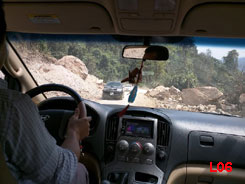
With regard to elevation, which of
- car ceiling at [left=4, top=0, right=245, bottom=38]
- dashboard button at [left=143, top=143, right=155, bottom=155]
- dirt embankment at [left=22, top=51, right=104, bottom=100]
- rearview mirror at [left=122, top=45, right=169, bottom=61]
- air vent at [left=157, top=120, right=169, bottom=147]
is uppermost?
car ceiling at [left=4, top=0, right=245, bottom=38]

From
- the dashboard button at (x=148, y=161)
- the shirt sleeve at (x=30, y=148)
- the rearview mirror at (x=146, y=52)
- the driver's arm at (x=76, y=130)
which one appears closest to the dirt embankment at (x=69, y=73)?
the rearview mirror at (x=146, y=52)

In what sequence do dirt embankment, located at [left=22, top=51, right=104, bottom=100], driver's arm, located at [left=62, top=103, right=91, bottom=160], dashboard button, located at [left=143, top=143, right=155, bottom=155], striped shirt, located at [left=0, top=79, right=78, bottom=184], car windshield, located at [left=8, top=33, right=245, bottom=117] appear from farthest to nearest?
1. dirt embankment, located at [left=22, top=51, right=104, bottom=100]
2. car windshield, located at [left=8, top=33, right=245, bottom=117]
3. dashboard button, located at [left=143, top=143, right=155, bottom=155]
4. driver's arm, located at [left=62, top=103, right=91, bottom=160]
5. striped shirt, located at [left=0, top=79, right=78, bottom=184]

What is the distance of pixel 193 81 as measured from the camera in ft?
11.9

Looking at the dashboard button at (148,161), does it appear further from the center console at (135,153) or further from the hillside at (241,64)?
the hillside at (241,64)

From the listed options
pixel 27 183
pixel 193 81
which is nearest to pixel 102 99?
pixel 193 81

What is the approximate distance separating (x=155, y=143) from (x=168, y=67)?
1.19 metres

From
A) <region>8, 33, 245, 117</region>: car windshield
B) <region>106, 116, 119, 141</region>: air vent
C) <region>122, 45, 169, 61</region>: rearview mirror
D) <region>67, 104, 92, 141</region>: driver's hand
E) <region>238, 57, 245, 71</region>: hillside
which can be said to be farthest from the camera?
<region>238, 57, 245, 71</region>: hillside

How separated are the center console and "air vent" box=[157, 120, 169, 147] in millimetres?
54

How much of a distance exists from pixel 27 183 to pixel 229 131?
240 cm

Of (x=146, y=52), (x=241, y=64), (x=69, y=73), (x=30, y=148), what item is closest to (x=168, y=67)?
(x=146, y=52)

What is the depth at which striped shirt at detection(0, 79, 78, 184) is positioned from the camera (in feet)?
3.24

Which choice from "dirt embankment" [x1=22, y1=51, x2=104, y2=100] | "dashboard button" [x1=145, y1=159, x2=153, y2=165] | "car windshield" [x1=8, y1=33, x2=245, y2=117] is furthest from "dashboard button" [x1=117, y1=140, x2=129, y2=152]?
"dirt embankment" [x1=22, y1=51, x2=104, y2=100]

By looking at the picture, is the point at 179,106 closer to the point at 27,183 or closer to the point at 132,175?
the point at 132,175

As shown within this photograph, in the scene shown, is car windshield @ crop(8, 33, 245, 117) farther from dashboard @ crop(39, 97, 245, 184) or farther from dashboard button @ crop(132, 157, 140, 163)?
dashboard button @ crop(132, 157, 140, 163)
